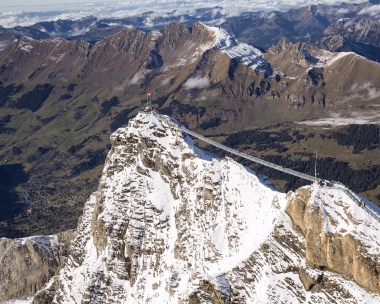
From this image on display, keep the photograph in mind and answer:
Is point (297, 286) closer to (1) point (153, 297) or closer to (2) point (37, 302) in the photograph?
(1) point (153, 297)

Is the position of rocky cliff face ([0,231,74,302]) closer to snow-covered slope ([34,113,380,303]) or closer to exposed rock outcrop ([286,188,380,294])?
snow-covered slope ([34,113,380,303])

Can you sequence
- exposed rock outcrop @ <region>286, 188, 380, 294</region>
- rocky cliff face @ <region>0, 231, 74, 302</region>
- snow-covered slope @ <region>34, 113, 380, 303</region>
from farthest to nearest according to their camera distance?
rocky cliff face @ <region>0, 231, 74, 302</region> → snow-covered slope @ <region>34, 113, 380, 303</region> → exposed rock outcrop @ <region>286, 188, 380, 294</region>

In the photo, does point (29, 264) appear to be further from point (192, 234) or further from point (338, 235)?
point (338, 235)

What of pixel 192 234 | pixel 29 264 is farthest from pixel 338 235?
pixel 29 264

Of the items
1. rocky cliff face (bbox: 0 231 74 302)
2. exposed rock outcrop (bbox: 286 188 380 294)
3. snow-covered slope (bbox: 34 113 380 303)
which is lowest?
rocky cliff face (bbox: 0 231 74 302)

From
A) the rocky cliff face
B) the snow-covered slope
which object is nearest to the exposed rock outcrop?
the snow-covered slope

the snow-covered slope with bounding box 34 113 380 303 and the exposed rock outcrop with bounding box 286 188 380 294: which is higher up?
the exposed rock outcrop with bounding box 286 188 380 294
